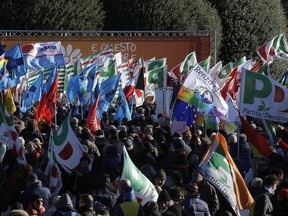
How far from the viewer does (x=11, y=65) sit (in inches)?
995

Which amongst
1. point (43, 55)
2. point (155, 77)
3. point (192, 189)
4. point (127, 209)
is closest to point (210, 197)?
point (192, 189)

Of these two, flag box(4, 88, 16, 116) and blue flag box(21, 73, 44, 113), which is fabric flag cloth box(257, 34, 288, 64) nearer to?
blue flag box(21, 73, 44, 113)

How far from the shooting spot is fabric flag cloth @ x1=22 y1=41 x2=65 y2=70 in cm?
2834

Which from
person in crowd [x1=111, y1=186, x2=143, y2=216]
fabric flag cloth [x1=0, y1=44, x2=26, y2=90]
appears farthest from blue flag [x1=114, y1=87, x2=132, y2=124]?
person in crowd [x1=111, y1=186, x2=143, y2=216]

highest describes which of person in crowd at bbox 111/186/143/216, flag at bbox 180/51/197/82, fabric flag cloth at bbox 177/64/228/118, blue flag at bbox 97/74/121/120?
person in crowd at bbox 111/186/143/216

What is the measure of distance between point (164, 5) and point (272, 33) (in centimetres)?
716

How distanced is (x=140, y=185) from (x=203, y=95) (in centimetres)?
656

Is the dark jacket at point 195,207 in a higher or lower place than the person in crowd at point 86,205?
lower

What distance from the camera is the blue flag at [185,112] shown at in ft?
71.3

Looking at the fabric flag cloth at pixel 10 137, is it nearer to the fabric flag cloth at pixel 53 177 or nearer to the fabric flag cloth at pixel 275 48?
the fabric flag cloth at pixel 53 177

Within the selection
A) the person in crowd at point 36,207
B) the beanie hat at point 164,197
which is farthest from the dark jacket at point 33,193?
the beanie hat at point 164,197

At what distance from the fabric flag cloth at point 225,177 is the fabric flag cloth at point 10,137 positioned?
10.3 ft

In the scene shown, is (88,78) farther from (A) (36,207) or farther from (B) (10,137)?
(A) (36,207)

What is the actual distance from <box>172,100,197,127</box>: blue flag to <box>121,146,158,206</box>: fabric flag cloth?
307 inches
